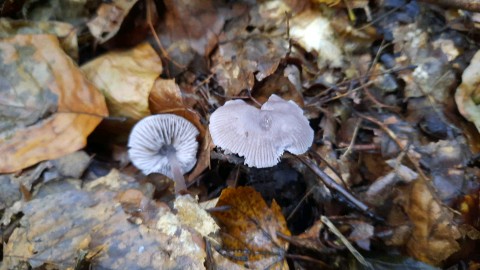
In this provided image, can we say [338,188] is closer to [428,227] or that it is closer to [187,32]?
[428,227]

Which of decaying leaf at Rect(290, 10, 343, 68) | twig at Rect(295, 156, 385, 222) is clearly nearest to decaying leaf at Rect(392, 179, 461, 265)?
twig at Rect(295, 156, 385, 222)

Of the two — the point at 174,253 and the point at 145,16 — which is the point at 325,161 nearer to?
the point at 174,253

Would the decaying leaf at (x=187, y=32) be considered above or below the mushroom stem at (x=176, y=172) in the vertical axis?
above

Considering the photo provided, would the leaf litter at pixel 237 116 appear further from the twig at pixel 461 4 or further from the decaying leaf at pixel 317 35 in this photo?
the twig at pixel 461 4

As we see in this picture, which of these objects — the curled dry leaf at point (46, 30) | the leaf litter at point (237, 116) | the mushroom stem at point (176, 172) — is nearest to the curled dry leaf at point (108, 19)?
the leaf litter at point (237, 116)

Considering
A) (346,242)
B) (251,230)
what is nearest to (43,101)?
(251,230)

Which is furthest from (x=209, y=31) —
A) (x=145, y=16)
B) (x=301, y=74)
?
(x=301, y=74)
